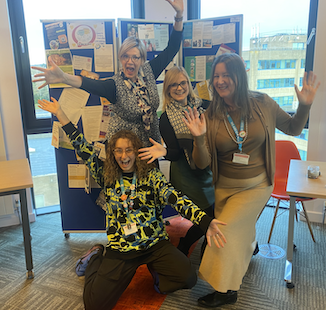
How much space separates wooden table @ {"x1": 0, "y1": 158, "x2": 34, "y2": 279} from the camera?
6.73ft

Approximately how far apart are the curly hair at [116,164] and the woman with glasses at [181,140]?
0.06 meters

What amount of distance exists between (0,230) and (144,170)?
190cm

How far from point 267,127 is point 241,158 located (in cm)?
25

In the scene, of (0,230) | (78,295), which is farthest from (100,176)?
(0,230)

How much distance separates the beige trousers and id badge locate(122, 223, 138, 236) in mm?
461

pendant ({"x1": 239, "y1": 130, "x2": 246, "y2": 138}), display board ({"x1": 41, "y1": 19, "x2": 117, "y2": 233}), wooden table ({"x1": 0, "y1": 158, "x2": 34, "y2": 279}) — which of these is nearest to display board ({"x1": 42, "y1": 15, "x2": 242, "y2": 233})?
display board ({"x1": 41, "y1": 19, "x2": 117, "y2": 233})

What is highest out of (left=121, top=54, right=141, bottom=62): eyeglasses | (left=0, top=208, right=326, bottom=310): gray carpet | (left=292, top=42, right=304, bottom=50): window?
(left=292, top=42, right=304, bottom=50): window

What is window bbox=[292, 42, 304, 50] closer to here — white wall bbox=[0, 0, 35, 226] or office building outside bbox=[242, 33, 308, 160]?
office building outside bbox=[242, 33, 308, 160]

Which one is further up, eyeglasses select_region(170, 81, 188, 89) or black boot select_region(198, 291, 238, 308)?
eyeglasses select_region(170, 81, 188, 89)

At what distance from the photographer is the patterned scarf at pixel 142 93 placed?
2.20 metres

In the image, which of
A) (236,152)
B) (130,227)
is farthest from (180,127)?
(130,227)

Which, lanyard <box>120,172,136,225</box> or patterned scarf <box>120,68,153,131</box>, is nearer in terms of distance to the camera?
lanyard <box>120,172,136,225</box>

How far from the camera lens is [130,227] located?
76.5 inches

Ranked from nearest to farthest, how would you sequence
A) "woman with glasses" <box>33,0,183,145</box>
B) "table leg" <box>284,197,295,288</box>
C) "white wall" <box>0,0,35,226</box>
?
"table leg" <box>284,197,295,288</box> → "woman with glasses" <box>33,0,183,145</box> → "white wall" <box>0,0,35,226</box>
